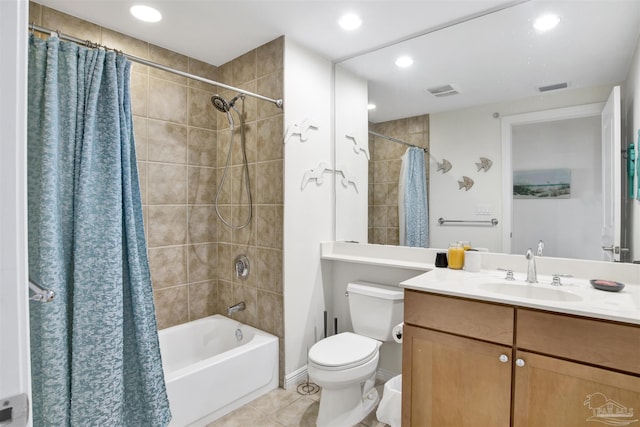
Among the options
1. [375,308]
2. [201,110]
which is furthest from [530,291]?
[201,110]

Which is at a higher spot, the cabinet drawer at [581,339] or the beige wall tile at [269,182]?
the beige wall tile at [269,182]

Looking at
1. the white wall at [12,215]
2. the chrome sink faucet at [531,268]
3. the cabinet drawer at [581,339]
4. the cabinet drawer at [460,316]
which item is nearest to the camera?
the white wall at [12,215]

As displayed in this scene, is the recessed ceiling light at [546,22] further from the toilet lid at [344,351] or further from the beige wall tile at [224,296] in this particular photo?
the beige wall tile at [224,296]

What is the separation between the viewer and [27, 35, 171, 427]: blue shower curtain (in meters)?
1.37

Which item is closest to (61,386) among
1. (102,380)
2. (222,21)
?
(102,380)

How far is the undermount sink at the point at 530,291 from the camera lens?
59.3 inches

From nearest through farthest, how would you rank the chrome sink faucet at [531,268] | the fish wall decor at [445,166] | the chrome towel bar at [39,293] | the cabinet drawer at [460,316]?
the chrome towel bar at [39,293], the cabinet drawer at [460,316], the chrome sink faucet at [531,268], the fish wall decor at [445,166]

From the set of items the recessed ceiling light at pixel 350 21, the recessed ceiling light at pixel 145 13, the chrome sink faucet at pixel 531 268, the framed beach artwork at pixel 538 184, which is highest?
the recessed ceiling light at pixel 145 13

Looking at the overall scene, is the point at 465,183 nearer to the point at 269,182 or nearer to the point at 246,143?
the point at 269,182

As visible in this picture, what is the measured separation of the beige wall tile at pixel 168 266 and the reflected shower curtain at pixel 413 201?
1678mm

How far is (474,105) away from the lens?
2096 mm

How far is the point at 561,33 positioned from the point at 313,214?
182 centimetres

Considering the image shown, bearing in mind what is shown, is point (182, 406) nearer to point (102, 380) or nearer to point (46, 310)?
point (102, 380)

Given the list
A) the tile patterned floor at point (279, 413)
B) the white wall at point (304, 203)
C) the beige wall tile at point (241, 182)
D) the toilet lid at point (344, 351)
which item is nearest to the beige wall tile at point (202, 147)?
the beige wall tile at point (241, 182)
